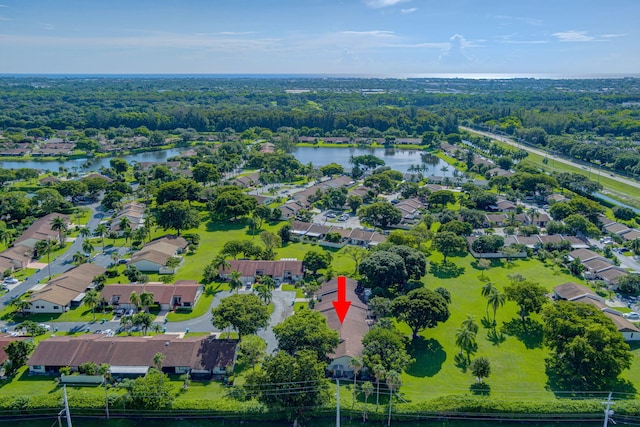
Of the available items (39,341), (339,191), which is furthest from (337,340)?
(339,191)

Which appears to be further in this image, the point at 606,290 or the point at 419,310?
the point at 606,290

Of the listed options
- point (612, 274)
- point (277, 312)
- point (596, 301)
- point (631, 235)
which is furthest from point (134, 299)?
point (631, 235)

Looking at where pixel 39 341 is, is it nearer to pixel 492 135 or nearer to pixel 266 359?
pixel 266 359

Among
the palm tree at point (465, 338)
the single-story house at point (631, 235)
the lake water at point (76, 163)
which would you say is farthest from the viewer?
the lake water at point (76, 163)

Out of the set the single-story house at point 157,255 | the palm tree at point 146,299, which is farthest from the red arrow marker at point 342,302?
the single-story house at point 157,255

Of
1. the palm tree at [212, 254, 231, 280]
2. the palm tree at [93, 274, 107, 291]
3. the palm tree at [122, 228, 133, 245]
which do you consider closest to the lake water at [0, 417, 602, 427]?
the palm tree at [93, 274, 107, 291]

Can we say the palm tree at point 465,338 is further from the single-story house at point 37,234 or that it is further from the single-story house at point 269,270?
the single-story house at point 37,234

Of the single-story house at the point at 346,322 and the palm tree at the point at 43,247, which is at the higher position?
the palm tree at the point at 43,247

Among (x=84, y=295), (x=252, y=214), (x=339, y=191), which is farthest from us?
(x=339, y=191)
